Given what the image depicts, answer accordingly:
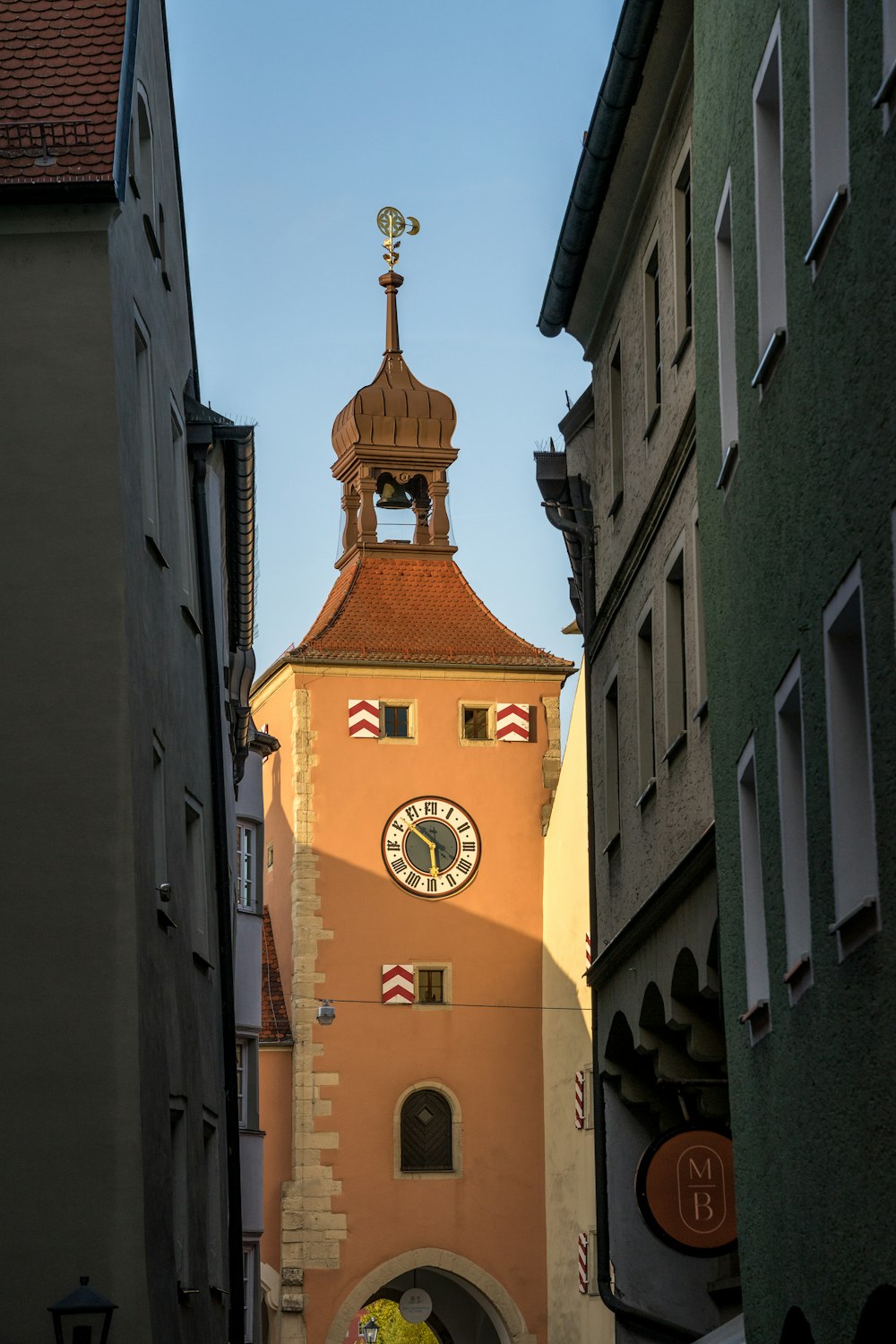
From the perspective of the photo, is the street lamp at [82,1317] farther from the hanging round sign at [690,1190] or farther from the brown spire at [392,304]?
the brown spire at [392,304]

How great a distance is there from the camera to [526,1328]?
33.2 metres

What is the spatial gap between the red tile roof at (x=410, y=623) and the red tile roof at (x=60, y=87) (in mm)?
22656

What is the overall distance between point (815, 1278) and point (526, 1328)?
26.8 meters

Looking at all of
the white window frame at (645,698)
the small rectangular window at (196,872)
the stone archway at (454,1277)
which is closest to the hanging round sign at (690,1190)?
the white window frame at (645,698)

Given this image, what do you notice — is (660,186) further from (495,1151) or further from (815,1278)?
(495,1151)

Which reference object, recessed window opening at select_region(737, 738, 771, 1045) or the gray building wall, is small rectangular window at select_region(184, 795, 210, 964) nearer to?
the gray building wall

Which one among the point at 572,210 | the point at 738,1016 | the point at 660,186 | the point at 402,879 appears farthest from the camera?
the point at 402,879

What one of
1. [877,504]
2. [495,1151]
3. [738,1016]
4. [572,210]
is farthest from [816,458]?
[495,1151]

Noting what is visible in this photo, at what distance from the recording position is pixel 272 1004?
114 ft

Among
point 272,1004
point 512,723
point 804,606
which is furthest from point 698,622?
point 512,723

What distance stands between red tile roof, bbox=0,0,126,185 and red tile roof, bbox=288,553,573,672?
22.7 metres

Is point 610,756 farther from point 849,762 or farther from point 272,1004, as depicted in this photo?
point 272,1004

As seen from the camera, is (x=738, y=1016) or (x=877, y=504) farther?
(x=738, y=1016)

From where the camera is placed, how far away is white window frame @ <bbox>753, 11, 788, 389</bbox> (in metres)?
8.03
